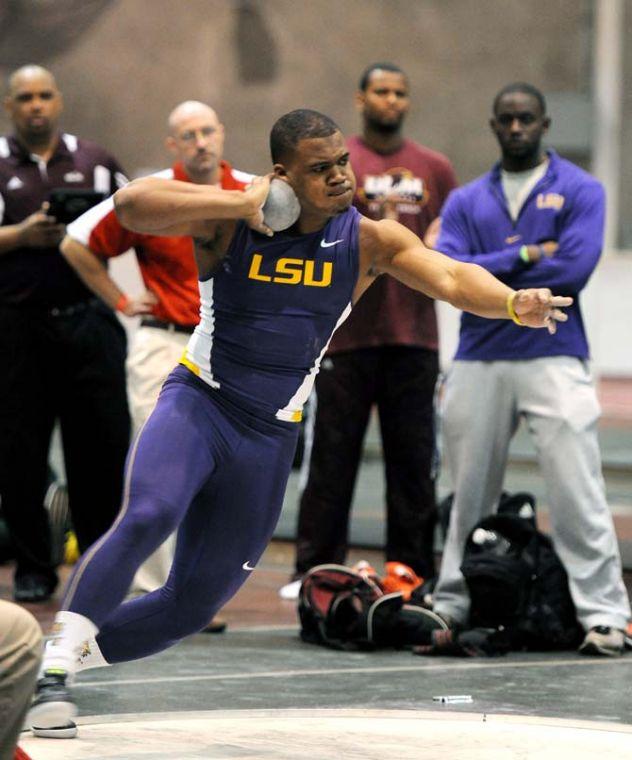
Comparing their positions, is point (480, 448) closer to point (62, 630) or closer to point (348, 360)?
point (348, 360)

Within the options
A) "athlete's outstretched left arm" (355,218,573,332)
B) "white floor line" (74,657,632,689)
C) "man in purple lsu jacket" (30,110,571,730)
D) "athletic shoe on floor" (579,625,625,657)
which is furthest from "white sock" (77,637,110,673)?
"athletic shoe on floor" (579,625,625,657)

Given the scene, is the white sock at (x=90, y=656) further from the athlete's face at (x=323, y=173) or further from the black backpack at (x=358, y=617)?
the black backpack at (x=358, y=617)

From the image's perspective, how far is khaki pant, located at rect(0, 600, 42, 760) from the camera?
139 inches

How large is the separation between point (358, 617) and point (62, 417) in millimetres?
1834

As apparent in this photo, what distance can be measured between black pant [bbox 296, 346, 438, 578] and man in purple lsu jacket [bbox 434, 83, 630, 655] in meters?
0.62

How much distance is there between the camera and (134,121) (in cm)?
1806

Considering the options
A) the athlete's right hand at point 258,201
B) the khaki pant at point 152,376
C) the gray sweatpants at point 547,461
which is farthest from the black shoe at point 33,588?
the athlete's right hand at point 258,201

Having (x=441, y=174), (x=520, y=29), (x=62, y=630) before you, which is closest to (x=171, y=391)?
(x=62, y=630)

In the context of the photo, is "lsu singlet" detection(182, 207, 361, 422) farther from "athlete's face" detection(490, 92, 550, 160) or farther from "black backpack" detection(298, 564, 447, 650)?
"athlete's face" detection(490, 92, 550, 160)

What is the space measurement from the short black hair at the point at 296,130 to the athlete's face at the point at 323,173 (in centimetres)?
2

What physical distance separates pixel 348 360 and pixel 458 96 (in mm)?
10629

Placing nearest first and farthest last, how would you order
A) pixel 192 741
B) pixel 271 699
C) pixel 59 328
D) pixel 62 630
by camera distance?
pixel 62 630 → pixel 192 741 → pixel 271 699 → pixel 59 328

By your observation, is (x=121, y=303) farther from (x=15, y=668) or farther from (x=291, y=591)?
(x=15, y=668)

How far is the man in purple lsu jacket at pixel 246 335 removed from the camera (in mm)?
4738
